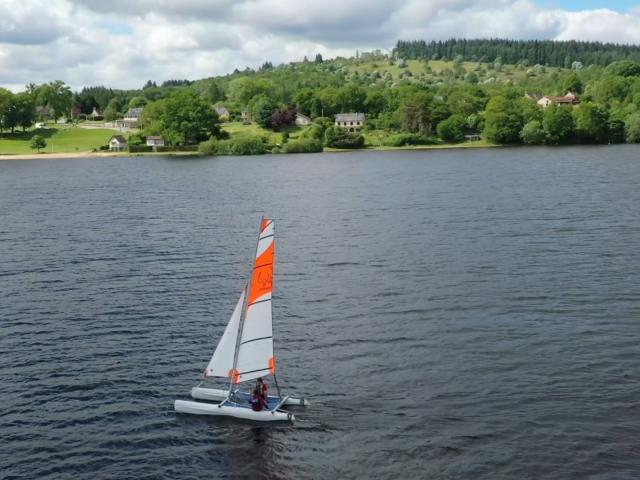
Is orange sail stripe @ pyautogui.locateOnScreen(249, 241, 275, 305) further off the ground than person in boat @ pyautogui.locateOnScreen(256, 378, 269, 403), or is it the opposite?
orange sail stripe @ pyautogui.locateOnScreen(249, 241, 275, 305)

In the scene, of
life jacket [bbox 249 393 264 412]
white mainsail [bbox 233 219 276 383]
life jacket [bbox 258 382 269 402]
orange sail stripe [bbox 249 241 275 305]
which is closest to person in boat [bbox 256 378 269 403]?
life jacket [bbox 258 382 269 402]

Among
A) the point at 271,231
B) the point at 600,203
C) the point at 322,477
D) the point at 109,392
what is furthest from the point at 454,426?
the point at 600,203

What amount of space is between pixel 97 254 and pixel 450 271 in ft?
135

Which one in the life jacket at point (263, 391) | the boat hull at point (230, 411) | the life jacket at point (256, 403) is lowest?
the boat hull at point (230, 411)

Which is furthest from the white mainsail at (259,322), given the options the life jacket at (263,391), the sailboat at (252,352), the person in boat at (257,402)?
the person in boat at (257,402)

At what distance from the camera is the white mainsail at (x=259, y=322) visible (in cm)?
3944

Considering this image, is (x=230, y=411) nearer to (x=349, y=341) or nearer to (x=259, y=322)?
(x=259, y=322)

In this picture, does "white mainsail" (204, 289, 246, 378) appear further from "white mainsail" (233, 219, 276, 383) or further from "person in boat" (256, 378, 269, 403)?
"person in boat" (256, 378, 269, 403)

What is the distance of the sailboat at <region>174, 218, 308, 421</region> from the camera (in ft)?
129

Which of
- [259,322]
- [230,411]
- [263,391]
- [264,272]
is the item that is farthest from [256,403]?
[264,272]

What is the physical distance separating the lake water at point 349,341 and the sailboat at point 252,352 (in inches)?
34.8

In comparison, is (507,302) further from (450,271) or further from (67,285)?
(67,285)

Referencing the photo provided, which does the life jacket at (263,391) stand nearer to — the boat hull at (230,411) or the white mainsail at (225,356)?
the boat hull at (230,411)

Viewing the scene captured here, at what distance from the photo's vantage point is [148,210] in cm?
11644
